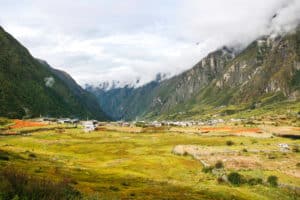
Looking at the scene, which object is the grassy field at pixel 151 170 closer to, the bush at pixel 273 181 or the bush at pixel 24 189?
the bush at pixel 24 189

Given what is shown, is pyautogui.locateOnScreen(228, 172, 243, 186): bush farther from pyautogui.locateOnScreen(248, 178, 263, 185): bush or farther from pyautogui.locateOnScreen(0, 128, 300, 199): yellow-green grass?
pyautogui.locateOnScreen(0, 128, 300, 199): yellow-green grass

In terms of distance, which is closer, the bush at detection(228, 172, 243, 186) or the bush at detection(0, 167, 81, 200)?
the bush at detection(0, 167, 81, 200)

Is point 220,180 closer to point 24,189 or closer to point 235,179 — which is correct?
point 235,179

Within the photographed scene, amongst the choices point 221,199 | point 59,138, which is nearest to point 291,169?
point 221,199

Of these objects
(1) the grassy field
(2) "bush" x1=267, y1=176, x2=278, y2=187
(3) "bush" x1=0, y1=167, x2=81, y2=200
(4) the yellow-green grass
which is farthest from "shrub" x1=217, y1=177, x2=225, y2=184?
(3) "bush" x1=0, y1=167, x2=81, y2=200

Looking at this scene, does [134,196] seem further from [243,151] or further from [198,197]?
[243,151]

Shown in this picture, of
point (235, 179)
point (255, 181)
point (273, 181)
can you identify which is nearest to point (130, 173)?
point (235, 179)

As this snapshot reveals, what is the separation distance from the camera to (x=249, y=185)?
7950 cm

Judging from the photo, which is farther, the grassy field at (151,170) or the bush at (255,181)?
the bush at (255,181)

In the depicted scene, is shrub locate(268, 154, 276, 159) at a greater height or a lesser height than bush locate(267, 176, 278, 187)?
greater

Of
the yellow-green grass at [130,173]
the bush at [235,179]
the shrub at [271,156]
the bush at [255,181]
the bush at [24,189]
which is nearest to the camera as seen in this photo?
the bush at [24,189]

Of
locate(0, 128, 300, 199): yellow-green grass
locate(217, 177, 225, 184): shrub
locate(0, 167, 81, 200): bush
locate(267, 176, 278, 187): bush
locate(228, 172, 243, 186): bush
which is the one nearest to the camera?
locate(0, 167, 81, 200): bush

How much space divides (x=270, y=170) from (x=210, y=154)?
1308 inches

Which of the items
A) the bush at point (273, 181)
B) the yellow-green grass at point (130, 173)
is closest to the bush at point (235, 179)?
the yellow-green grass at point (130, 173)
